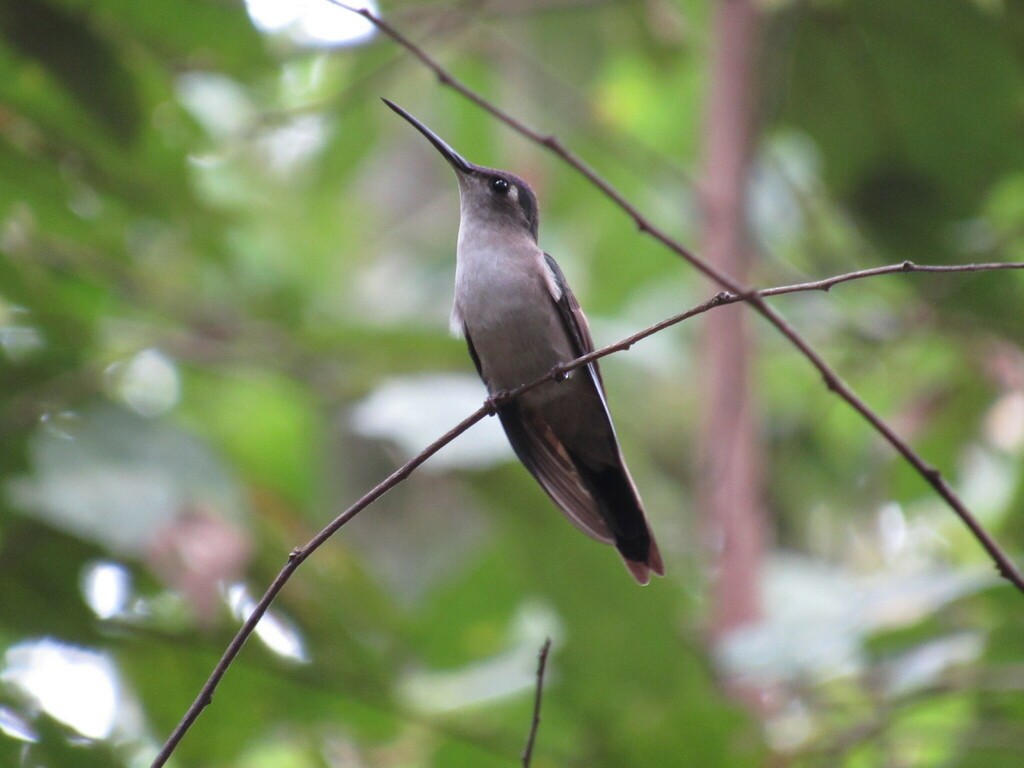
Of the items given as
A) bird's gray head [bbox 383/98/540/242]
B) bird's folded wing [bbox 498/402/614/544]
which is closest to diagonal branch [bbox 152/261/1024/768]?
bird's folded wing [bbox 498/402/614/544]

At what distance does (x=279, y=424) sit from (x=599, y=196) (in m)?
2.13

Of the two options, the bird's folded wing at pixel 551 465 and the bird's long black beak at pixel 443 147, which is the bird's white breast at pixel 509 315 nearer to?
the bird's folded wing at pixel 551 465

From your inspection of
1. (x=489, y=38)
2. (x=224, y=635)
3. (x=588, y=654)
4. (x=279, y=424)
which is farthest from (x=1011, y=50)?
(x=279, y=424)

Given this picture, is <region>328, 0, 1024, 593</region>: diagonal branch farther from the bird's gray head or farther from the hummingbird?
the bird's gray head

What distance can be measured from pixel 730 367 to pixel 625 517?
121 centimetres

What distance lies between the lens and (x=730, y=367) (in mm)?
4637

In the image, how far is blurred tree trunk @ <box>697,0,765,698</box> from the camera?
436 cm

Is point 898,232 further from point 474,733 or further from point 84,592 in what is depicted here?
point 84,592

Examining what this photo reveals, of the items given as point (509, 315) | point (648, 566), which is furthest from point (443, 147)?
point (648, 566)

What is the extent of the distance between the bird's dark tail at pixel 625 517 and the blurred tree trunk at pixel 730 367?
0.49 meters

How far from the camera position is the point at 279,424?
667cm

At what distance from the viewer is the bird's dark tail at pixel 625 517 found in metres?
3.40

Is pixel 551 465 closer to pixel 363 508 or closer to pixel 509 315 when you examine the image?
pixel 509 315

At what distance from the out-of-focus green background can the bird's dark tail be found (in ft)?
0.86
